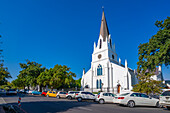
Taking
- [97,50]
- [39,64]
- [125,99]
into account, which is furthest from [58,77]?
[125,99]

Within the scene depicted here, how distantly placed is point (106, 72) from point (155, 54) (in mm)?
19629

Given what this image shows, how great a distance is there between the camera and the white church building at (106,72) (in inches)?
1348

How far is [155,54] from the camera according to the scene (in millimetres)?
17734

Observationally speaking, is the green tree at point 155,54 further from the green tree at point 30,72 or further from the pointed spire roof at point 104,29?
the green tree at point 30,72

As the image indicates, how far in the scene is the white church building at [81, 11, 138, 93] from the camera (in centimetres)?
3425

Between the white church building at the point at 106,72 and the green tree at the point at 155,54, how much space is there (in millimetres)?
13277

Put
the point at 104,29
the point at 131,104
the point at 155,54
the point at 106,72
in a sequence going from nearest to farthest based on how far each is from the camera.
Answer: the point at 131,104 < the point at 155,54 < the point at 106,72 < the point at 104,29

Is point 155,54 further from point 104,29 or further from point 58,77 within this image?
Answer: point 104,29

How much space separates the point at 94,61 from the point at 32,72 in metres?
22.5

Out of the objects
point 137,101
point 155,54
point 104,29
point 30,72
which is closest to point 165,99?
point 137,101

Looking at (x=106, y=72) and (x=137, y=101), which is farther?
(x=106, y=72)

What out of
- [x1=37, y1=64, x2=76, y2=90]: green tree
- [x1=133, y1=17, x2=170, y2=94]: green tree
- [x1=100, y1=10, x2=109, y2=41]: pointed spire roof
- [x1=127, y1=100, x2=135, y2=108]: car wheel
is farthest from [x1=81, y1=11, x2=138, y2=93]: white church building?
[x1=127, y1=100, x2=135, y2=108]: car wheel

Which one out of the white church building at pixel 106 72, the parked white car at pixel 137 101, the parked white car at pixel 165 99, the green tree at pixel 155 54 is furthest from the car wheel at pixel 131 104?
the white church building at pixel 106 72

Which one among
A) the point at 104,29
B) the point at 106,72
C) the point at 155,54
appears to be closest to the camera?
the point at 155,54
